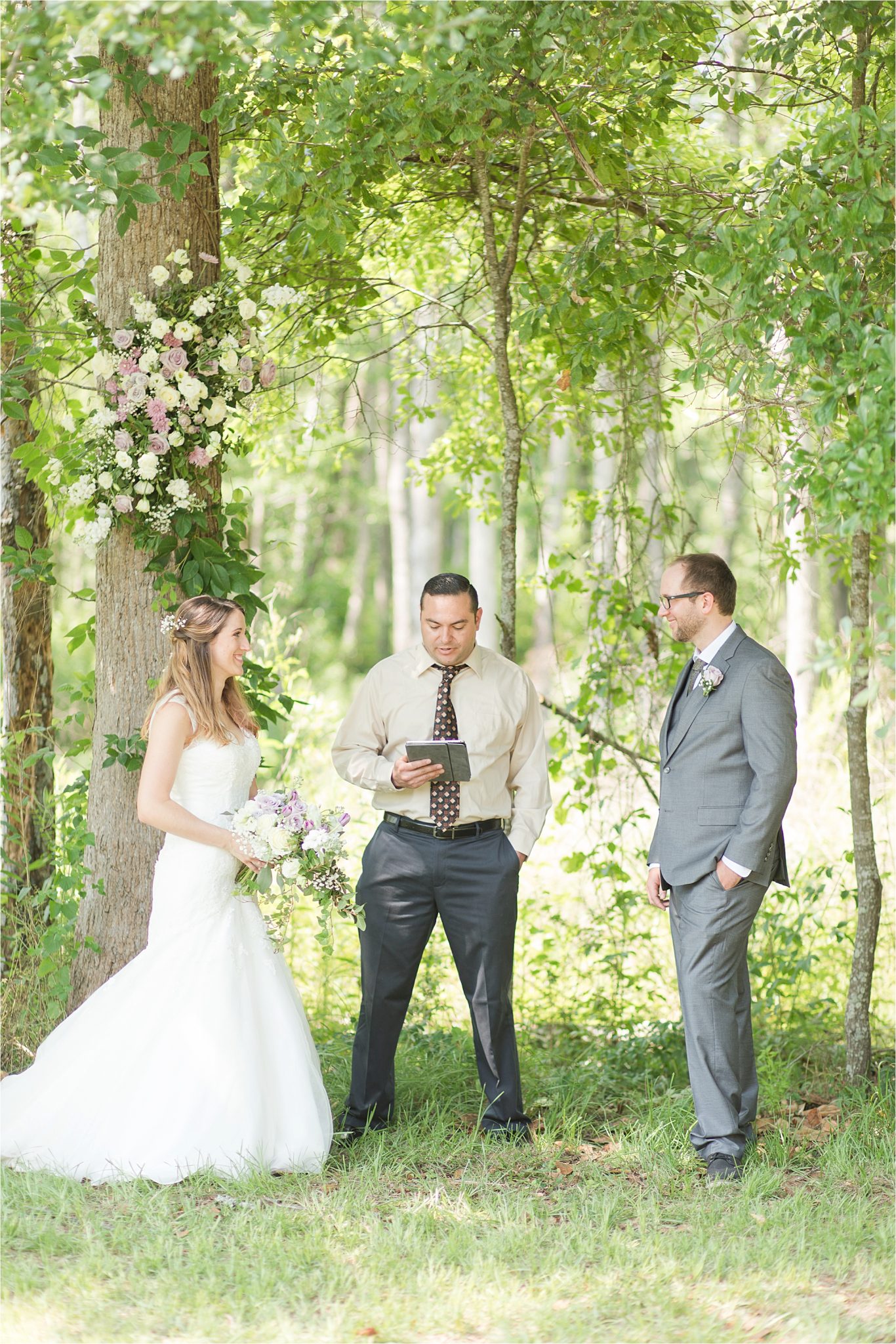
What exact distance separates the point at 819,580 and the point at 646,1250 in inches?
381

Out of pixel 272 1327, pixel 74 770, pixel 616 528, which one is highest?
pixel 616 528

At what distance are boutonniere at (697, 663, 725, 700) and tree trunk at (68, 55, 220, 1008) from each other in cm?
201

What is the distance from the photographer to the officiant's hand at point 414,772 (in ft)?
13.8

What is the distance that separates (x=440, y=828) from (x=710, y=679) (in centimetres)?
109

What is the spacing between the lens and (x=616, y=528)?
6.03m

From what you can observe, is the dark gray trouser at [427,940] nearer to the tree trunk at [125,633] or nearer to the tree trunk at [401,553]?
the tree trunk at [125,633]

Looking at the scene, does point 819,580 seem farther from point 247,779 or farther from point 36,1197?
point 36,1197

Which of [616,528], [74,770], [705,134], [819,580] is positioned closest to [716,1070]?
[616,528]

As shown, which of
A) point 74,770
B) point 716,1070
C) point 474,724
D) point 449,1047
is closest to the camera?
point 716,1070

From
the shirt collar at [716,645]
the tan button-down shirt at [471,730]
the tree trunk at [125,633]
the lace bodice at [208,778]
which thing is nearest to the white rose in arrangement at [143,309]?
the tree trunk at [125,633]

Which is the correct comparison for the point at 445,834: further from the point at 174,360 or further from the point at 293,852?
the point at 174,360

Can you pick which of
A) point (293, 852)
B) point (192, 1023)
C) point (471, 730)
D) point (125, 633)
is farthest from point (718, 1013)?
point (125, 633)

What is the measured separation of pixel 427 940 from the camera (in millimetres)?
→ 4441

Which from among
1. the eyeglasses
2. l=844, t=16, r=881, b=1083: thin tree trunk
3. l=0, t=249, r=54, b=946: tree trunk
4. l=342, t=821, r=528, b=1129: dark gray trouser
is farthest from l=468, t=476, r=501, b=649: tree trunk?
the eyeglasses
